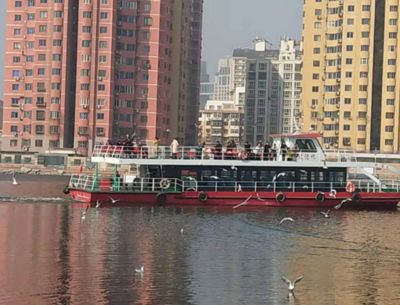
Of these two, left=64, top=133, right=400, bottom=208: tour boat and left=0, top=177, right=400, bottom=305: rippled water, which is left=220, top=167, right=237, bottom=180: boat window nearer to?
left=64, top=133, right=400, bottom=208: tour boat

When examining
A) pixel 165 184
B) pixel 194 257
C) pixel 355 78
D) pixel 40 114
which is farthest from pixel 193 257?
pixel 40 114

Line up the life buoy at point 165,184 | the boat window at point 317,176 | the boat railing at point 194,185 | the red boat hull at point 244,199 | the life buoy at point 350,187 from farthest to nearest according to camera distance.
Answer: 1. the life buoy at point 350,187
2. the boat window at point 317,176
3. the boat railing at point 194,185
4. the life buoy at point 165,184
5. the red boat hull at point 244,199

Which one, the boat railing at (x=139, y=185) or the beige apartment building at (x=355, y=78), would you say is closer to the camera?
the boat railing at (x=139, y=185)

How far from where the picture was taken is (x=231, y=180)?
46.1 metres

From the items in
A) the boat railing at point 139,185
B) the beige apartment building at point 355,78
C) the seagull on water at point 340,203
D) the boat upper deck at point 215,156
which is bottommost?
the seagull on water at point 340,203

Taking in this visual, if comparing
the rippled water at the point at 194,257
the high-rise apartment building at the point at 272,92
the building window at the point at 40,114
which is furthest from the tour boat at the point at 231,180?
the high-rise apartment building at the point at 272,92

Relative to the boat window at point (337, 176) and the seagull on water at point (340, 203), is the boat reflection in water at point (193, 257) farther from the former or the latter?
the boat window at point (337, 176)

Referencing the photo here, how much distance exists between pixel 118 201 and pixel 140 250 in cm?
1635

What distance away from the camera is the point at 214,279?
2331 centimetres

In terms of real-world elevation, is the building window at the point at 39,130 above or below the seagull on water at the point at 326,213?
above

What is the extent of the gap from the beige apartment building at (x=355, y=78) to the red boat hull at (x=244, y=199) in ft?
225

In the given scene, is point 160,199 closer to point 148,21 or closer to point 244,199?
point 244,199

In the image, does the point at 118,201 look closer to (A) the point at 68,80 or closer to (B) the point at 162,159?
(B) the point at 162,159

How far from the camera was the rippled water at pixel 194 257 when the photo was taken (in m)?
21.3
